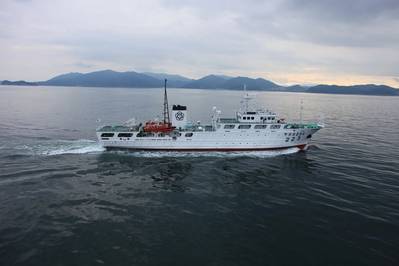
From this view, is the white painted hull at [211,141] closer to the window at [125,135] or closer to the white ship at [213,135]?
the white ship at [213,135]

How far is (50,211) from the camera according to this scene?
2744 cm

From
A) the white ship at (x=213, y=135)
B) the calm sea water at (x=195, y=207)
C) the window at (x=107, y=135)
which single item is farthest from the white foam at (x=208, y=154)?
the window at (x=107, y=135)

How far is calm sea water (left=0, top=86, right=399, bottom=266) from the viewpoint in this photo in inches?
849

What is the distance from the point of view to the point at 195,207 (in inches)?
1164

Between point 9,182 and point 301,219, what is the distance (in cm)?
3367

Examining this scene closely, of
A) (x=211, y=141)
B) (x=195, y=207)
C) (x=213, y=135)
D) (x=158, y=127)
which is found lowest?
(x=195, y=207)

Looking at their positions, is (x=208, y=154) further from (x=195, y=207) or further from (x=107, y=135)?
(x=195, y=207)

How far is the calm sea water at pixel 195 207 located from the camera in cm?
2156

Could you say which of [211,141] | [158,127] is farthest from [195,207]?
[158,127]

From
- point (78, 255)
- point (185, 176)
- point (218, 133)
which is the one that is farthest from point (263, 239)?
point (218, 133)

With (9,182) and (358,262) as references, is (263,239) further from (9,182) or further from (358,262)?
(9,182)

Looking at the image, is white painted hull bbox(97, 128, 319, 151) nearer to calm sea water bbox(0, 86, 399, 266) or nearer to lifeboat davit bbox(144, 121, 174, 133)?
lifeboat davit bbox(144, 121, 174, 133)

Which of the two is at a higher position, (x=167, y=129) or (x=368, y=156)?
(x=167, y=129)

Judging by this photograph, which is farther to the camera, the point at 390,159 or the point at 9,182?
the point at 390,159
